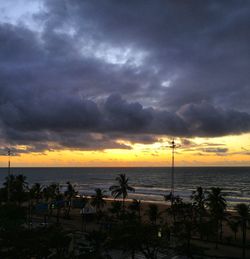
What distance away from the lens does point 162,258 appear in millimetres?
35125

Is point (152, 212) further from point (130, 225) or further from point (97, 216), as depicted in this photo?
point (130, 225)

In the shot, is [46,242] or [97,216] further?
[97,216]

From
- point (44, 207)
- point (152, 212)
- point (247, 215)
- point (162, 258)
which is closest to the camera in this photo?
point (162, 258)

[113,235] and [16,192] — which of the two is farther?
[16,192]

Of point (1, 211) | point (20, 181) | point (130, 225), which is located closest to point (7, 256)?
point (130, 225)

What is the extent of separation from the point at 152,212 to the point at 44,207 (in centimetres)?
2521

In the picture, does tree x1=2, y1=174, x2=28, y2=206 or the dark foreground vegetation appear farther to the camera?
tree x1=2, y1=174, x2=28, y2=206

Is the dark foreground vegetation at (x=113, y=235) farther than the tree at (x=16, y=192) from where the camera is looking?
No

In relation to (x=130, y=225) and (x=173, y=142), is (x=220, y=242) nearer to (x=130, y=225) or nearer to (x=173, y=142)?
(x=173, y=142)

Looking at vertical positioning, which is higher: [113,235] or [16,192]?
[113,235]

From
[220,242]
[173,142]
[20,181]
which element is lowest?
[220,242]

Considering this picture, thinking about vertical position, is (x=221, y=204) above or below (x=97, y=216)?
above

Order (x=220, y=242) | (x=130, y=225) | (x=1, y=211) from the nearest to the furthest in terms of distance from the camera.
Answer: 1. (x=130, y=225)
2. (x=1, y=211)
3. (x=220, y=242)

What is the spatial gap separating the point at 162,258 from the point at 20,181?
5226 cm
